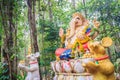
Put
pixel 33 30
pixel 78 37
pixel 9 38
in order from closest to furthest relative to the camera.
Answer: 1. pixel 78 37
2. pixel 33 30
3. pixel 9 38

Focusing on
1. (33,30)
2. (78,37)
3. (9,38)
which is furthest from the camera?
(9,38)

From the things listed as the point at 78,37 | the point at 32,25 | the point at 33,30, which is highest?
the point at 32,25

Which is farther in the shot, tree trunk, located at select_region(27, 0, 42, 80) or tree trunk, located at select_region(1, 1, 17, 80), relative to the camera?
tree trunk, located at select_region(1, 1, 17, 80)

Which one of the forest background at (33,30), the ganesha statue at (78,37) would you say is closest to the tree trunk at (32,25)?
the forest background at (33,30)

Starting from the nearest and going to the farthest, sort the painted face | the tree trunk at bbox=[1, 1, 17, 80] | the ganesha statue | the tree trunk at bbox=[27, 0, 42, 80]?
the ganesha statue, the tree trunk at bbox=[27, 0, 42, 80], the tree trunk at bbox=[1, 1, 17, 80], the painted face

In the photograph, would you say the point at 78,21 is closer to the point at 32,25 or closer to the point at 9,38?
the point at 32,25

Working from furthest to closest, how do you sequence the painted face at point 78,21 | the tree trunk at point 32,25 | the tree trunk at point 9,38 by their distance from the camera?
the painted face at point 78,21, the tree trunk at point 9,38, the tree trunk at point 32,25

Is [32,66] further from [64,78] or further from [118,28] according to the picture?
[118,28]

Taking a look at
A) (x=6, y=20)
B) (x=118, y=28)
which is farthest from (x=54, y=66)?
(x=118, y=28)

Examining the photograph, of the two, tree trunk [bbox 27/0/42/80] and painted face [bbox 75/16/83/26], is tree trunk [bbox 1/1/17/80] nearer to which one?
tree trunk [bbox 27/0/42/80]

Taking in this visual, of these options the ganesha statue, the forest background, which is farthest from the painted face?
the forest background

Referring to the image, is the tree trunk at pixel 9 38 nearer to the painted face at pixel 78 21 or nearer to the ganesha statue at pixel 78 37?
the ganesha statue at pixel 78 37

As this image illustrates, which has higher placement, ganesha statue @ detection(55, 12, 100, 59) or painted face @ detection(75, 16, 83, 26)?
painted face @ detection(75, 16, 83, 26)

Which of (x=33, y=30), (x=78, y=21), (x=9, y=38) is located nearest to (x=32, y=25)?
(x=33, y=30)
